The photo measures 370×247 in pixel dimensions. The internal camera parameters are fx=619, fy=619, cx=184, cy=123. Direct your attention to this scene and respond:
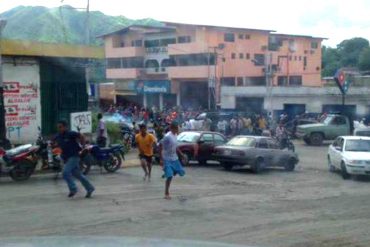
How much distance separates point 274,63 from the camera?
5538 centimetres

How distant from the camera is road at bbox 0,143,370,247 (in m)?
8.52

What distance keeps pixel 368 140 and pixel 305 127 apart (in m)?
13.8

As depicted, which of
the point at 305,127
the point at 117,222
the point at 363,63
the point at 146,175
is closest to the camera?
the point at 117,222

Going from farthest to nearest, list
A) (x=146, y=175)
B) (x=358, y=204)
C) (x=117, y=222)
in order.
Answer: (x=146, y=175) → (x=358, y=204) → (x=117, y=222)

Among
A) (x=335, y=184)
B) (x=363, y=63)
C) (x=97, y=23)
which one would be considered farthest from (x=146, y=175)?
(x=97, y=23)

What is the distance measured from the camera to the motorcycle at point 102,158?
15961 mm

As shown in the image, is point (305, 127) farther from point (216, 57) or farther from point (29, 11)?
point (29, 11)

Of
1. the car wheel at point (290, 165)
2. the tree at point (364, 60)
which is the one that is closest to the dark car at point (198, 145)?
the car wheel at point (290, 165)

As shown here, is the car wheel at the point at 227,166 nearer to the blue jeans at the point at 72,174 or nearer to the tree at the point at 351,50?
the blue jeans at the point at 72,174

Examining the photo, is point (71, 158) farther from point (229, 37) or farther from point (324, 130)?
point (229, 37)

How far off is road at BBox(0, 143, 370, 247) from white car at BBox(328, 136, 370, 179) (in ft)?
1.60

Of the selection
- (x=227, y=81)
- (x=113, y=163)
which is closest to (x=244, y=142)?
(x=113, y=163)

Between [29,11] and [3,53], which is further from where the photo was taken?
[29,11]

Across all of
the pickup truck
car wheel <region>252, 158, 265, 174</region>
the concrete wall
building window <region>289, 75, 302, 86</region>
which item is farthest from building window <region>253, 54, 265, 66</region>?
the concrete wall
